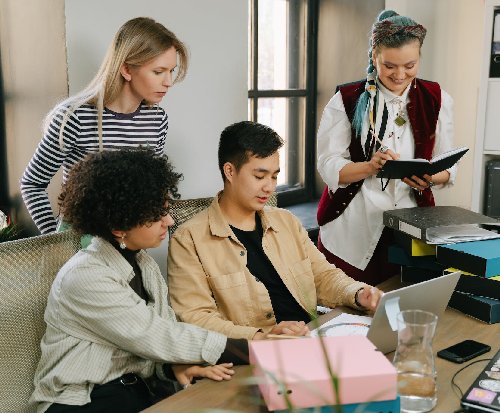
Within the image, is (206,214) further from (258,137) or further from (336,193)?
(336,193)

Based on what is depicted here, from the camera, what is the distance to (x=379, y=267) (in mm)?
2186

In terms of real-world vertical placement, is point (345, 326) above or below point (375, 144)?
below

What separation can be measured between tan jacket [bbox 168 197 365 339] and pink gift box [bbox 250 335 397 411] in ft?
1.42

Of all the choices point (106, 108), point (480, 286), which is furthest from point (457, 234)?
point (106, 108)

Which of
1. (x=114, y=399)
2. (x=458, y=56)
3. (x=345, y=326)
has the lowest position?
(x=114, y=399)

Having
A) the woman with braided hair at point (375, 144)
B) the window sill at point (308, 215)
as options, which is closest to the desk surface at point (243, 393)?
the woman with braided hair at point (375, 144)

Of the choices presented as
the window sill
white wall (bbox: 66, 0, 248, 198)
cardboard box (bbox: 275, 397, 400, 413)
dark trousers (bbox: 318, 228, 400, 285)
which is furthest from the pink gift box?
the window sill

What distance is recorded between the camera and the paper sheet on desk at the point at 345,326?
1479mm

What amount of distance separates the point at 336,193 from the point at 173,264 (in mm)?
776

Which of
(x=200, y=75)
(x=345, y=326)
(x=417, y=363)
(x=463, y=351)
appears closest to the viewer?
(x=417, y=363)

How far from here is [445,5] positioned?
3.35 meters

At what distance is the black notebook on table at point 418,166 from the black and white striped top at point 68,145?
2.46ft

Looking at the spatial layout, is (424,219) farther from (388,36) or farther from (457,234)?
(388,36)

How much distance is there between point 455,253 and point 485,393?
0.58 meters
